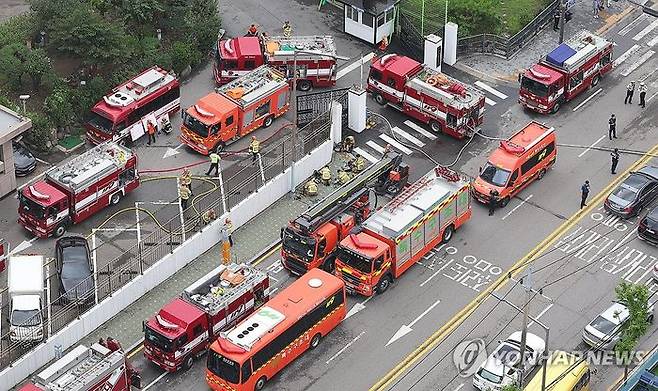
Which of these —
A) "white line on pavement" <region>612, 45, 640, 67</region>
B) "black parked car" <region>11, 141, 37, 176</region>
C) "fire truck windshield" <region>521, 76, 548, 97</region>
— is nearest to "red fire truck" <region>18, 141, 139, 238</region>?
"black parked car" <region>11, 141, 37, 176</region>

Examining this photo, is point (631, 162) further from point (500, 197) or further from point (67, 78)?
point (67, 78)

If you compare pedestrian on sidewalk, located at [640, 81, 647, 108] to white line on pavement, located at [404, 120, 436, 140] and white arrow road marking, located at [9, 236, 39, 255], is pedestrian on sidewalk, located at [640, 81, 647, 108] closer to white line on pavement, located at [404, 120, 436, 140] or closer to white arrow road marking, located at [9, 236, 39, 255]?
white line on pavement, located at [404, 120, 436, 140]

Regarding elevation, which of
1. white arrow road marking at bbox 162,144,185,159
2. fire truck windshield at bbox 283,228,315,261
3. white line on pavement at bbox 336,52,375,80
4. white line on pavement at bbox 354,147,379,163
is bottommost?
white line on pavement at bbox 354,147,379,163

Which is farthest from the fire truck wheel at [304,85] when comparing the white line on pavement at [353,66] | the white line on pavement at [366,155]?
the white line on pavement at [366,155]

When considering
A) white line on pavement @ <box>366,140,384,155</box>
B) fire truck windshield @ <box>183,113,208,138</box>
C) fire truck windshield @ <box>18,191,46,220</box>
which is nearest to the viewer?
fire truck windshield @ <box>18,191,46,220</box>

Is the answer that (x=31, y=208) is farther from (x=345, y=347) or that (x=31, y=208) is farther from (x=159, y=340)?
(x=345, y=347)

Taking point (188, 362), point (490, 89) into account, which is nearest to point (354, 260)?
point (188, 362)
